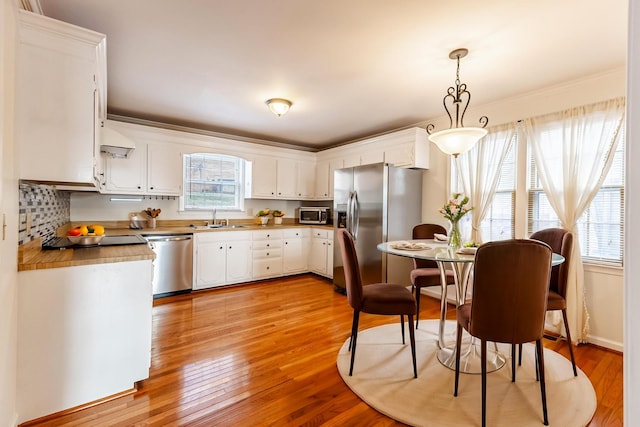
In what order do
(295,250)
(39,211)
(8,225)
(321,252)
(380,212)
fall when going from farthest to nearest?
(295,250)
(321,252)
(380,212)
(39,211)
(8,225)

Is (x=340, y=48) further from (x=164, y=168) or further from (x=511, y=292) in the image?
(x=164, y=168)

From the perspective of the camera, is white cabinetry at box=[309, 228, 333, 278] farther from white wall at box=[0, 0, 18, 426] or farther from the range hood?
white wall at box=[0, 0, 18, 426]

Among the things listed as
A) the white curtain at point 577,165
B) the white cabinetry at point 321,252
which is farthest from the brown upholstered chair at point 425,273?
the white cabinetry at point 321,252

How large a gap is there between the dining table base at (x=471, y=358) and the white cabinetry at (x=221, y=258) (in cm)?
306

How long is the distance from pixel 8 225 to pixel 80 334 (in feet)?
2.47

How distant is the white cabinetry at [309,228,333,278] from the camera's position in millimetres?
4941

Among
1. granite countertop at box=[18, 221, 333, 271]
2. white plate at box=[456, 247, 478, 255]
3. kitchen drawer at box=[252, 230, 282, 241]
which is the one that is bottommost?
kitchen drawer at box=[252, 230, 282, 241]

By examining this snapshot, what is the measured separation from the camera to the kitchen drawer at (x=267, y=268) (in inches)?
190

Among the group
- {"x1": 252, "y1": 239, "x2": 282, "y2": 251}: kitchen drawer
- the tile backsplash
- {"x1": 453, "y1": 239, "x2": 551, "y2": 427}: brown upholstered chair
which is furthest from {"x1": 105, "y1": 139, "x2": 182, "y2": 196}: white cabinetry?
{"x1": 453, "y1": 239, "x2": 551, "y2": 427}: brown upholstered chair

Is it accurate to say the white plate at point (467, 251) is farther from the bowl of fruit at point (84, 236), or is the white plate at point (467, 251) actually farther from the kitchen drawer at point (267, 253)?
the kitchen drawer at point (267, 253)

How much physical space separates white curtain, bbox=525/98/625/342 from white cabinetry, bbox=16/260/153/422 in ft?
11.3

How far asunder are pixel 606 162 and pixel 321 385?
3.04m

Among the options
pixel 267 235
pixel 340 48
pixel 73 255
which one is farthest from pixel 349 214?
pixel 73 255

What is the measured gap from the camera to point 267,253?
4.93 meters
